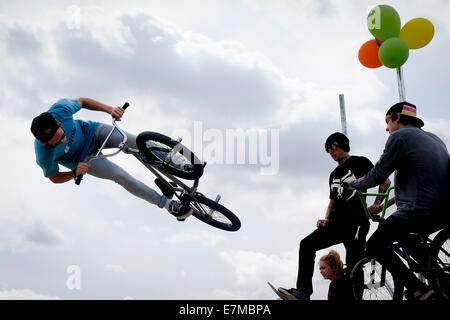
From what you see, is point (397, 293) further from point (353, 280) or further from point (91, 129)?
point (91, 129)

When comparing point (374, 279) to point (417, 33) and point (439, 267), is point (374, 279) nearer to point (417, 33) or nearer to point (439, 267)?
point (439, 267)

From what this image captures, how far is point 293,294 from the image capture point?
3.93 metres

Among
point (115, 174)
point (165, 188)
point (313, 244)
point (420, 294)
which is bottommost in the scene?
point (420, 294)

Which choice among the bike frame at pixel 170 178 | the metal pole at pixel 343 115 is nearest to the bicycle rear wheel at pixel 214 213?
the bike frame at pixel 170 178

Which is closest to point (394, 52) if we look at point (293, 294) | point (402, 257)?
point (402, 257)

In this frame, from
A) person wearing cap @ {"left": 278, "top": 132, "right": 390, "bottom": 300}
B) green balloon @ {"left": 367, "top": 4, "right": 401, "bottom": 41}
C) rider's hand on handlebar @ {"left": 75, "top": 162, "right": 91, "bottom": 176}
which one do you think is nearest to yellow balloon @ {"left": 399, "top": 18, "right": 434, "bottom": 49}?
green balloon @ {"left": 367, "top": 4, "right": 401, "bottom": 41}

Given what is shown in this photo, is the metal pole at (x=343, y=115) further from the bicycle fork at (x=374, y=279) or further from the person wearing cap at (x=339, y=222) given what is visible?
the bicycle fork at (x=374, y=279)

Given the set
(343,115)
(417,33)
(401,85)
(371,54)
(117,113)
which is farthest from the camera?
(371,54)

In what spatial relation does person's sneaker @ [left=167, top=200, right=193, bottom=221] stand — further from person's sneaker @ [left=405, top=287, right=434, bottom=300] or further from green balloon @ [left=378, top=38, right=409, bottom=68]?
green balloon @ [left=378, top=38, right=409, bottom=68]

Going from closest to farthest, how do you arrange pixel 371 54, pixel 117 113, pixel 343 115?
pixel 117 113
pixel 343 115
pixel 371 54

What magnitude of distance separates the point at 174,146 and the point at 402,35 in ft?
14.1

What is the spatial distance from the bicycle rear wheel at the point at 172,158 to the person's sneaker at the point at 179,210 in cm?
42

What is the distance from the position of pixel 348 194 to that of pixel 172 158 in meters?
1.97
